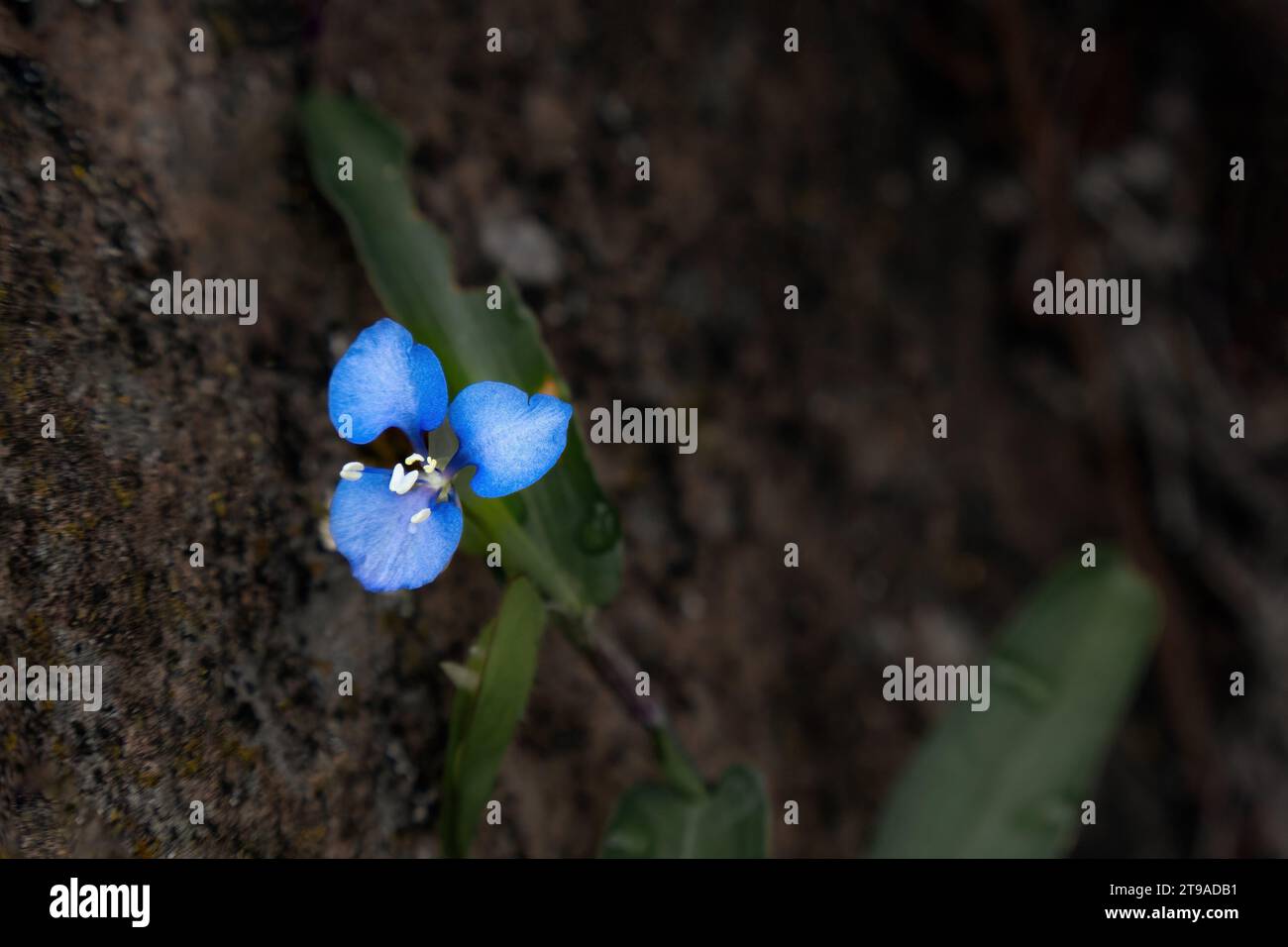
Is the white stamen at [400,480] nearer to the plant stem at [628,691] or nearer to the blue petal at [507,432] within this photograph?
the blue petal at [507,432]

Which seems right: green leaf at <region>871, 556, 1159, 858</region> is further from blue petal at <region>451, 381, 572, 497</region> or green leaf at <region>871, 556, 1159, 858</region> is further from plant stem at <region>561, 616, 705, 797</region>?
blue petal at <region>451, 381, 572, 497</region>

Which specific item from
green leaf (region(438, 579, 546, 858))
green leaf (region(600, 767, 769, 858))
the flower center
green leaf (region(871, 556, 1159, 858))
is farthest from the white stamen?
green leaf (region(871, 556, 1159, 858))

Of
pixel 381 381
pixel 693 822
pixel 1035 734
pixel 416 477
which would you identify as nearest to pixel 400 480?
pixel 416 477

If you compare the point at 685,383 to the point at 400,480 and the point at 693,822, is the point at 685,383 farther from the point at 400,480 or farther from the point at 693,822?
the point at 400,480

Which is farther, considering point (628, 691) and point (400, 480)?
point (628, 691)
